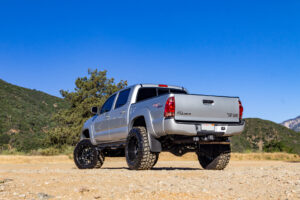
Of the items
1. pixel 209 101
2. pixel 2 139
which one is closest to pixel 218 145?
pixel 209 101

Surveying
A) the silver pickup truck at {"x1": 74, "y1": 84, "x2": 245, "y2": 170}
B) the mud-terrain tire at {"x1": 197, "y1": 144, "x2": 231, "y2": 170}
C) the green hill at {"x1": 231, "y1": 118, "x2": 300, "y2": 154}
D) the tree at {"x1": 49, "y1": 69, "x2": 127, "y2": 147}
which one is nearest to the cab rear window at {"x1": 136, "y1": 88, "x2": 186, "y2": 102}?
the silver pickup truck at {"x1": 74, "y1": 84, "x2": 245, "y2": 170}

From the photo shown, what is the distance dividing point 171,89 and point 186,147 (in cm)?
207

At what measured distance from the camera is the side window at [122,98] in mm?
10597

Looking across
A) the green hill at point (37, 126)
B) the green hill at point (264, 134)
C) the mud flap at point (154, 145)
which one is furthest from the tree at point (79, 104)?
the green hill at point (264, 134)

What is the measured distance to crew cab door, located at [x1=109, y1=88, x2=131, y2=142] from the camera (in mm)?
10312

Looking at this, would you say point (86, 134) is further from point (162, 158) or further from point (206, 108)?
point (162, 158)

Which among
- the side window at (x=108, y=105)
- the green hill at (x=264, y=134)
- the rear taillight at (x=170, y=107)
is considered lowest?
the rear taillight at (x=170, y=107)

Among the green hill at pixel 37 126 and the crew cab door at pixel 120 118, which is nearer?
the crew cab door at pixel 120 118

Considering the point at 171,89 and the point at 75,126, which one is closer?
the point at 171,89

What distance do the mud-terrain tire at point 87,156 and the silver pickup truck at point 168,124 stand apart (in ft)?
1.39

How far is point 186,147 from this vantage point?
9492 millimetres

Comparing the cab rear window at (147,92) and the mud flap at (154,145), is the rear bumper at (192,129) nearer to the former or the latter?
the mud flap at (154,145)

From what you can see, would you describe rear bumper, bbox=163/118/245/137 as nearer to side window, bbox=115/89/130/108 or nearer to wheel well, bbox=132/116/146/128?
wheel well, bbox=132/116/146/128

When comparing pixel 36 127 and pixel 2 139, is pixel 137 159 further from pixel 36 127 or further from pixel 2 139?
pixel 36 127
